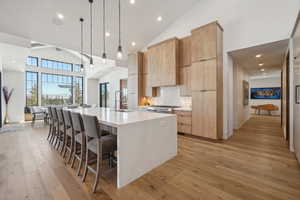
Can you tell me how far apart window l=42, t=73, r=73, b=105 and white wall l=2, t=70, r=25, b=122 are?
135cm

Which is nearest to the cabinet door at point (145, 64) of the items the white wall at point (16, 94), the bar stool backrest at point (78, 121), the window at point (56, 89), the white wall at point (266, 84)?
the bar stool backrest at point (78, 121)

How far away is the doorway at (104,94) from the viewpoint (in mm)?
10245

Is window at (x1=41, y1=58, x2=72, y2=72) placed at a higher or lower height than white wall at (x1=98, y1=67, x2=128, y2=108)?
higher

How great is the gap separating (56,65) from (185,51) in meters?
8.93

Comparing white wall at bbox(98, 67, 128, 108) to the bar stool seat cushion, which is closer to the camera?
the bar stool seat cushion

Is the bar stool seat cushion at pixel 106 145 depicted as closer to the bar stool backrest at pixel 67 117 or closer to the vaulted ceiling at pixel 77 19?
the bar stool backrest at pixel 67 117

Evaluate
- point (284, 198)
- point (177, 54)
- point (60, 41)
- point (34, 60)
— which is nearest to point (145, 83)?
point (177, 54)

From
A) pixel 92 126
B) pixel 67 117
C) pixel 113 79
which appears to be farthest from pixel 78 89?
pixel 92 126

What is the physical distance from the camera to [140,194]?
1576 mm

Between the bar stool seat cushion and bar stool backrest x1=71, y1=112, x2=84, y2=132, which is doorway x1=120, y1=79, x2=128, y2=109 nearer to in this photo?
bar stool backrest x1=71, y1=112, x2=84, y2=132

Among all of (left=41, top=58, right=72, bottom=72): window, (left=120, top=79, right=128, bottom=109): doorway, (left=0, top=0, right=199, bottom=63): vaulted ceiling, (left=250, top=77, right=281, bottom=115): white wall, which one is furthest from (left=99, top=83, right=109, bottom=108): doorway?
(left=250, top=77, right=281, bottom=115): white wall

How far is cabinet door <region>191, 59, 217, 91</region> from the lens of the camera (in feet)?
11.2

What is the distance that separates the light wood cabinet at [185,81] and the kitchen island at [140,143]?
191cm

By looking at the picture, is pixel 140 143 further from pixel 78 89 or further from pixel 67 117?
pixel 78 89
